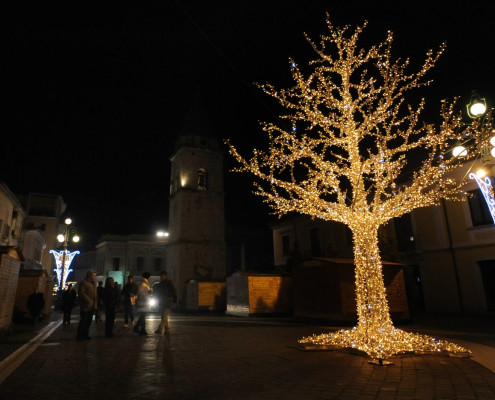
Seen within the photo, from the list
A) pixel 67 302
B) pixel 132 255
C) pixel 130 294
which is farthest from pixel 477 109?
pixel 132 255

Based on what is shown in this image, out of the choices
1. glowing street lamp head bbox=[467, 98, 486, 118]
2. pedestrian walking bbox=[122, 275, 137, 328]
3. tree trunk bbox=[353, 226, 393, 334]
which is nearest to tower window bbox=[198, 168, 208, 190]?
pedestrian walking bbox=[122, 275, 137, 328]

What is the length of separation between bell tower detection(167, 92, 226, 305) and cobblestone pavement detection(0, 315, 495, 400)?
1011 inches

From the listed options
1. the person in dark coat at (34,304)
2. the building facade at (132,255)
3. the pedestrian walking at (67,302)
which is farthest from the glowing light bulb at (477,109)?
the building facade at (132,255)

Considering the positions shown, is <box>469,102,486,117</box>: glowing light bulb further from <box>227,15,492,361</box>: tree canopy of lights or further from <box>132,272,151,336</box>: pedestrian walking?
<box>132,272,151,336</box>: pedestrian walking

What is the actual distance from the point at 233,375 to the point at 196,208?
30.5 meters

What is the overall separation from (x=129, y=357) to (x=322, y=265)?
9.64 metres

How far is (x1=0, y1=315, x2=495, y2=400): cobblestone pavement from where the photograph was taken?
175 inches

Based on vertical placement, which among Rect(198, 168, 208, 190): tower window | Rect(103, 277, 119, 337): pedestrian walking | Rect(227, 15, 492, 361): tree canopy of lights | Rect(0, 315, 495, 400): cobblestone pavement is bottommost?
Rect(0, 315, 495, 400): cobblestone pavement

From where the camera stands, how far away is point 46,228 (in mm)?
50844

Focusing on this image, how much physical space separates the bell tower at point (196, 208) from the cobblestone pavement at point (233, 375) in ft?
84.2

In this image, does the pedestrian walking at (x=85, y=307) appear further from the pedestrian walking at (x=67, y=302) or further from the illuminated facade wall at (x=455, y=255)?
the illuminated facade wall at (x=455, y=255)

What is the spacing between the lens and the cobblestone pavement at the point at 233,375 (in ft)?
14.6

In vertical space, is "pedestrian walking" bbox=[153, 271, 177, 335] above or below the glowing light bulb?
below

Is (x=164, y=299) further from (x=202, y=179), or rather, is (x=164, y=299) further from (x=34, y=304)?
(x=202, y=179)
